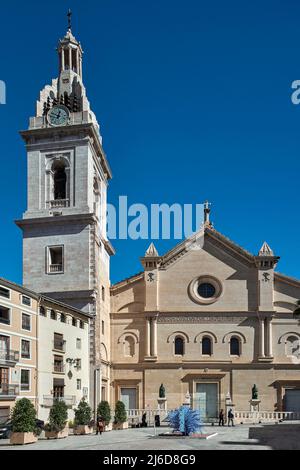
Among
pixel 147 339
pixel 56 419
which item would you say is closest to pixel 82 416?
pixel 56 419

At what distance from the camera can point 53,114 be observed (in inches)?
2170

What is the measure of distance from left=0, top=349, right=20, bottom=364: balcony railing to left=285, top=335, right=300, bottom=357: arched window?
2573 cm

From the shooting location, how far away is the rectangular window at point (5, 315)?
134 feet

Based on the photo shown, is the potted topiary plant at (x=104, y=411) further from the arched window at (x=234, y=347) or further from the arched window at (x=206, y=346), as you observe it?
the arched window at (x=234, y=347)

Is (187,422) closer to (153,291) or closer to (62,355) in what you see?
(62,355)

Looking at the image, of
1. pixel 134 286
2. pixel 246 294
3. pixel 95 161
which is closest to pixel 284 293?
pixel 246 294

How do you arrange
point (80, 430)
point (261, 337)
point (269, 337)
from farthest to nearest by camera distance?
point (261, 337)
point (269, 337)
point (80, 430)

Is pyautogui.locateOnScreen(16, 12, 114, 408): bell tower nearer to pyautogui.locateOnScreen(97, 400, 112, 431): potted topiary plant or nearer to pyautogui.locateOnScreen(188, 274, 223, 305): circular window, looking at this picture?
pyautogui.locateOnScreen(97, 400, 112, 431): potted topiary plant

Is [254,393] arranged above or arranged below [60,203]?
below

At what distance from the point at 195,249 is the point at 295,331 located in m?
11.1

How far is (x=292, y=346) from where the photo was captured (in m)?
57.9

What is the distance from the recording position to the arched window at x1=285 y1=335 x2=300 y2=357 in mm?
57719

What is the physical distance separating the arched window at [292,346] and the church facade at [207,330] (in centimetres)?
8

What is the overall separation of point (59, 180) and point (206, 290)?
15822 mm
